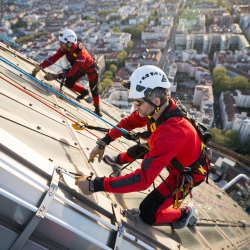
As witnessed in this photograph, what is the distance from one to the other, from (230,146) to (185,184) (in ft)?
72.4

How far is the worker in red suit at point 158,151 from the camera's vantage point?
2186 mm

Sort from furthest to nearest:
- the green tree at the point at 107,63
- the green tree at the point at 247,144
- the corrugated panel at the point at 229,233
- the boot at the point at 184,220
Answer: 1. the green tree at the point at 107,63
2. the green tree at the point at 247,144
3. the corrugated panel at the point at 229,233
4. the boot at the point at 184,220

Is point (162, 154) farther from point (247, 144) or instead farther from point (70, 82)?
point (247, 144)

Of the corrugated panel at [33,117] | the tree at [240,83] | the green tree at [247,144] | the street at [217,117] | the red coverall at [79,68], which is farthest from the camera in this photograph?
the tree at [240,83]

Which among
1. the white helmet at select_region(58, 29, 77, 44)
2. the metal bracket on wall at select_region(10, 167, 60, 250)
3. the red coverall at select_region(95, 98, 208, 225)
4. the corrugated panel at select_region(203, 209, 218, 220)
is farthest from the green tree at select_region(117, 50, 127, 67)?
the metal bracket on wall at select_region(10, 167, 60, 250)

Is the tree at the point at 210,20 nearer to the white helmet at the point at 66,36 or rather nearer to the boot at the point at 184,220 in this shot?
the white helmet at the point at 66,36

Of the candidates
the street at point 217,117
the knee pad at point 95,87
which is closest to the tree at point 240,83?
the street at point 217,117

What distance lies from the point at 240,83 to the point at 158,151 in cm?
3299

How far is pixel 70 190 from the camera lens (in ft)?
6.73

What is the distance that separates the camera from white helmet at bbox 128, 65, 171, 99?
2.33 metres

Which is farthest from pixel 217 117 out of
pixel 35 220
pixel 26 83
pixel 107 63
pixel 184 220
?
pixel 35 220

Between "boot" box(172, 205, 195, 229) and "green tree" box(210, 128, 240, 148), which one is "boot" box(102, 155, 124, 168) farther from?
"green tree" box(210, 128, 240, 148)

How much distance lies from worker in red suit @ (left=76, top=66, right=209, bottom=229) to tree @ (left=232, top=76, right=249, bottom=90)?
31.7 m

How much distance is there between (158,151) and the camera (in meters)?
2.15
